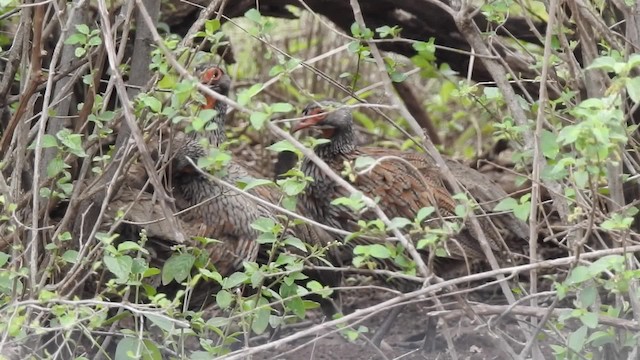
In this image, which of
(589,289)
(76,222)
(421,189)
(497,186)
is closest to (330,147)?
(421,189)

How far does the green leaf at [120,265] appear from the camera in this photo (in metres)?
4.34

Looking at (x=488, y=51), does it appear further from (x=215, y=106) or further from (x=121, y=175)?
(x=215, y=106)

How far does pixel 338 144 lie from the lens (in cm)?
697

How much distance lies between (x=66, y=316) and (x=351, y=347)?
2.49 meters

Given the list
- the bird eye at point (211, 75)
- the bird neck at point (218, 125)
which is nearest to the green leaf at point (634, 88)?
the bird eye at point (211, 75)

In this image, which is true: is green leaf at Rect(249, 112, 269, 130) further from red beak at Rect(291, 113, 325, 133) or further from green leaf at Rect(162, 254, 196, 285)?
red beak at Rect(291, 113, 325, 133)

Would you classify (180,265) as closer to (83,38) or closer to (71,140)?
(71,140)

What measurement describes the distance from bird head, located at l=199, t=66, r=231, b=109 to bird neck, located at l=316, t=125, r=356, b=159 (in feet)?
2.26

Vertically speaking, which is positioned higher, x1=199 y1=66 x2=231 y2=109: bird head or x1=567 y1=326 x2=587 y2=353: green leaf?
x1=199 y1=66 x2=231 y2=109: bird head

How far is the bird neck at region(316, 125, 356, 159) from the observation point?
274 inches

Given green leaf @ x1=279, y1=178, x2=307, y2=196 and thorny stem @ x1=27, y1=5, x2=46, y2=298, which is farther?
thorny stem @ x1=27, y1=5, x2=46, y2=298

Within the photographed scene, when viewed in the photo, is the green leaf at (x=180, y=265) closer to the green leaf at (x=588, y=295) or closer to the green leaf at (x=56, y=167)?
the green leaf at (x=56, y=167)

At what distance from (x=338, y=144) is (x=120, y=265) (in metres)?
2.78

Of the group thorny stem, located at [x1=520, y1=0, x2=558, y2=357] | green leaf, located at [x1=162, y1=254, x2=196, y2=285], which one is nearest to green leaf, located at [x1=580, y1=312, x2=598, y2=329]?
thorny stem, located at [x1=520, y1=0, x2=558, y2=357]
